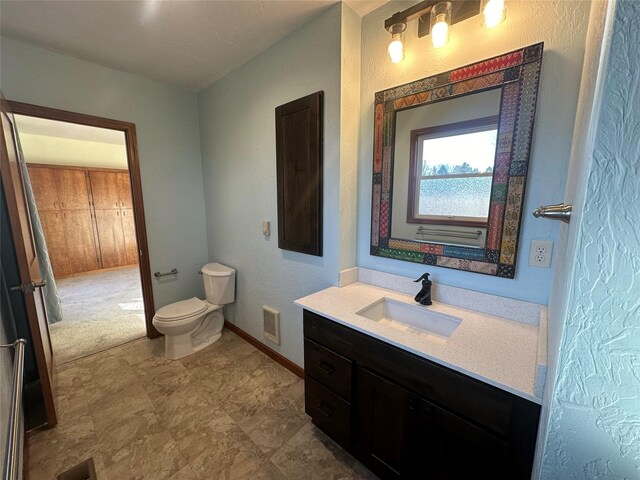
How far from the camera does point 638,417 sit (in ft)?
1.56

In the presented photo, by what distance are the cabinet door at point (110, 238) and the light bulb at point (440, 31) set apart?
18.8 feet

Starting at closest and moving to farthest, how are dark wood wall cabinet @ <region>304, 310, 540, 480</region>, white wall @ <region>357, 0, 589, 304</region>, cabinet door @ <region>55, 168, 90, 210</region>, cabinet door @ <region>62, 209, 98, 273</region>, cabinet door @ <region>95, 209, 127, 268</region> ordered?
dark wood wall cabinet @ <region>304, 310, 540, 480</region>
white wall @ <region>357, 0, 589, 304</region>
cabinet door @ <region>55, 168, 90, 210</region>
cabinet door @ <region>62, 209, 98, 273</region>
cabinet door @ <region>95, 209, 127, 268</region>

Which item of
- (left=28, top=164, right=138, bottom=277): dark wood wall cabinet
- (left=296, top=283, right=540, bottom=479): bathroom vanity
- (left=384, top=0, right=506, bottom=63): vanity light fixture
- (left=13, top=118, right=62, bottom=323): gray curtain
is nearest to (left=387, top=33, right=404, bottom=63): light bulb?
(left=384, top=0, right=506, bottom=63): vanity light fixture

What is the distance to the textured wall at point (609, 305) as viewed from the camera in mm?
420

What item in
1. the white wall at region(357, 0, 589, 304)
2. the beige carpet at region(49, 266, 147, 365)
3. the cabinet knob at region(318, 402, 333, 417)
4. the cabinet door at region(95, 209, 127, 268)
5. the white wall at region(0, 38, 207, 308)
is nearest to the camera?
the white wall at region(357, 0, 589, 304)

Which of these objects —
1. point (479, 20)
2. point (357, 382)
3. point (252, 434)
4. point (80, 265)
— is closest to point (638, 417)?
point (357, 382)

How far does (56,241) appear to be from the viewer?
14.1 feet

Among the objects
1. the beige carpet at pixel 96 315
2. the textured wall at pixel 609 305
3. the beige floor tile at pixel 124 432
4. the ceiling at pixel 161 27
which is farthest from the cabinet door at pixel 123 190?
the textured wall at pixel 609 305

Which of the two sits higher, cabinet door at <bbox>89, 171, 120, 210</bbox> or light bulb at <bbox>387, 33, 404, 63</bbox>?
light bulb at <bbox>387, 33, 404, 63</bbox>

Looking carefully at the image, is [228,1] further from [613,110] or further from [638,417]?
[638,417]

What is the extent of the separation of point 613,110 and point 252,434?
6.42 ft

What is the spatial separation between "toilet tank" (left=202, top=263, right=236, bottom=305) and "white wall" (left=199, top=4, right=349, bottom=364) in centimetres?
7

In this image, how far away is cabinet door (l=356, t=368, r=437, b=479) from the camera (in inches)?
40.6

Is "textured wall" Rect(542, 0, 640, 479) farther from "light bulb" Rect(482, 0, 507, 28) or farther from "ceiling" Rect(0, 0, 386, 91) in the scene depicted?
"ceiling" Rect(0, 0, 386, 91)
